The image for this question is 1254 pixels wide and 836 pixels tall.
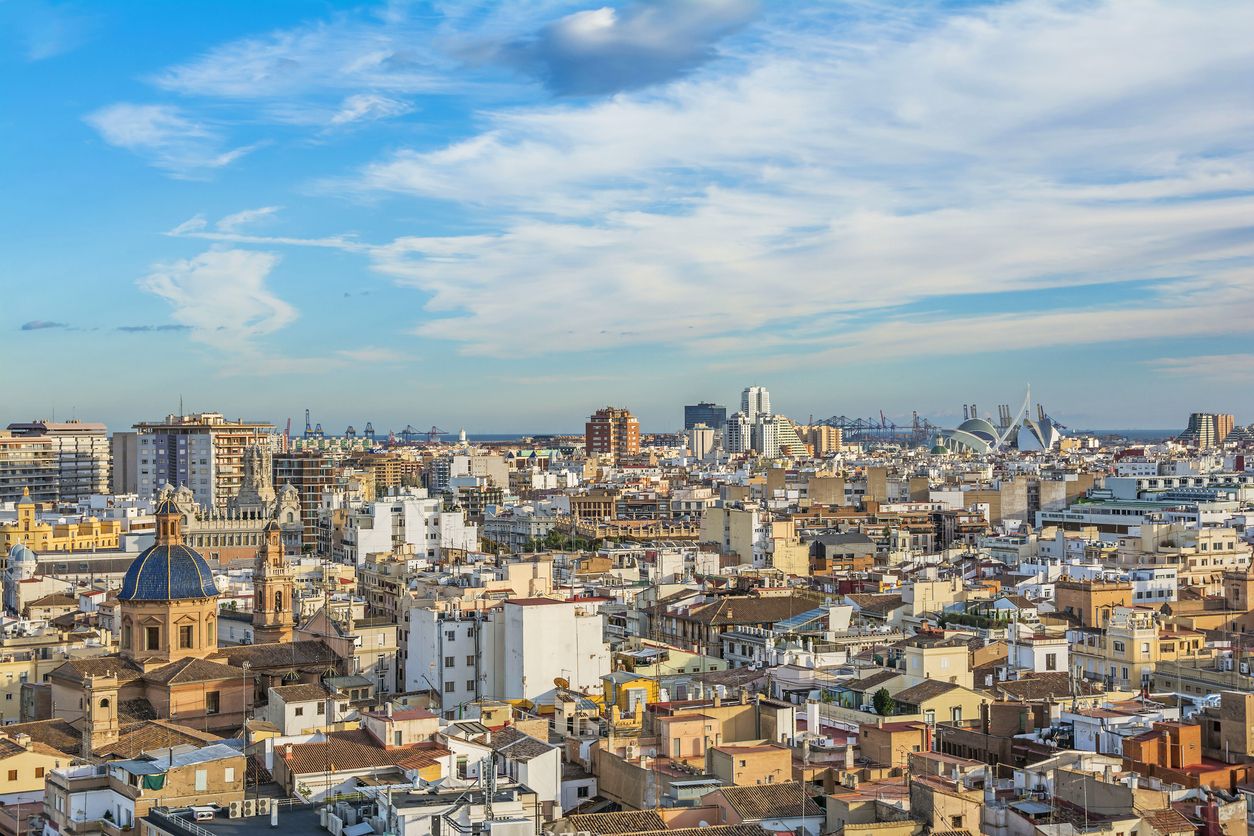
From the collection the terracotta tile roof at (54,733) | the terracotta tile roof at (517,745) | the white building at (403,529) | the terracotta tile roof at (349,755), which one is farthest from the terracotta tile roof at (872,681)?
the white building at (403,529)

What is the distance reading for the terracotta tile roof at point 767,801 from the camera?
21.1m

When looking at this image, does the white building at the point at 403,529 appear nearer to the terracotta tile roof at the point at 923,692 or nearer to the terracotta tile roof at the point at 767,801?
the terracotta tile roof at the point at 923,692

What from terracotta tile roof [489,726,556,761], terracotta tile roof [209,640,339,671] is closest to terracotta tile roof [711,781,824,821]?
terracotta tile roof [489,726,556,761]

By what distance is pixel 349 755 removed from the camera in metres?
23.1

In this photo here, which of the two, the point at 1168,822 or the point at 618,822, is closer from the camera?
the point at 1168,822

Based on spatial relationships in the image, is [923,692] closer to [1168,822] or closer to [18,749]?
[1168,822]

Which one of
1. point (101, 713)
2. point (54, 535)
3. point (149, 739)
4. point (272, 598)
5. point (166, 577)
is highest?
point (166, 577)

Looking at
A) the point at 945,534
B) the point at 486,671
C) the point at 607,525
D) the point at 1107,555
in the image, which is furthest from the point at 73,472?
the point at 486,671

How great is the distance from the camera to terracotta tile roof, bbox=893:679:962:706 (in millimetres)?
28878

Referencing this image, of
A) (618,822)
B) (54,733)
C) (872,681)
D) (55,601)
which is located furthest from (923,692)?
(55,601)

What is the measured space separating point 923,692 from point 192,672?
13835 mm

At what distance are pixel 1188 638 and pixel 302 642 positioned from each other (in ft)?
62.8

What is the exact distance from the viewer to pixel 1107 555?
194ft

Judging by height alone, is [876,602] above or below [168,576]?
below
